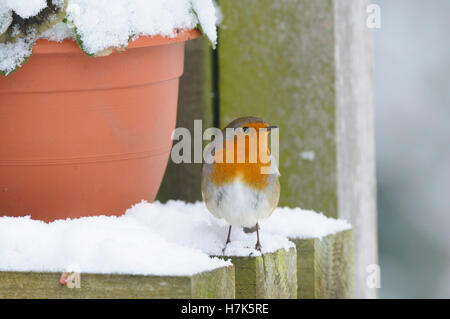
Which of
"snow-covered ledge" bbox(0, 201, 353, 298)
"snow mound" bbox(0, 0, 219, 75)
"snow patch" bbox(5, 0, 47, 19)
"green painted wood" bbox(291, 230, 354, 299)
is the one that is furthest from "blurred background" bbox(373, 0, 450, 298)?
"snow patch" bbox(5, 0, 47, 19)

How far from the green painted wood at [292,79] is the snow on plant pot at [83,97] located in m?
0.32

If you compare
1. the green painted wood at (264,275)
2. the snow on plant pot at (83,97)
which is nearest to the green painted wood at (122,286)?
the green painted wood at (264,275)

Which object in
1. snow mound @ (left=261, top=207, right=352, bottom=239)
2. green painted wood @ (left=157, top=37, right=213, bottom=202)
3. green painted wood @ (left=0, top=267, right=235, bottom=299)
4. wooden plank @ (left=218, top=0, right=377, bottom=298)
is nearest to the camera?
green painted wood @ (left=0, top=267, right=235, bottom=299)

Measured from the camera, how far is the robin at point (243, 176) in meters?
2.03

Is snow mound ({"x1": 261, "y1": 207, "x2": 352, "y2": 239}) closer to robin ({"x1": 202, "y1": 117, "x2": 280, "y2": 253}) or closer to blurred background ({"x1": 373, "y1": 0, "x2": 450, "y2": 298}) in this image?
robin ({"x1": 202, "y1": 117, "x2": 280, "y2": 253})

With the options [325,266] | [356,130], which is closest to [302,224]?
[325,266]

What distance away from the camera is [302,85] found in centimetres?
246

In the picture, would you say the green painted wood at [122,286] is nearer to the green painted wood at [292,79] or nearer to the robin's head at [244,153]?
the robin's head at [244,153]

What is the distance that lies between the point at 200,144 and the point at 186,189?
136 millimetres

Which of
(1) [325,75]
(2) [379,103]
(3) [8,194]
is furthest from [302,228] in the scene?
(2) [379,103]

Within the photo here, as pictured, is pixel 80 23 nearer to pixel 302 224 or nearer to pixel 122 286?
pixel 122 286

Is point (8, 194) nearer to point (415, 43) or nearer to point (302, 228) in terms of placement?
point (302, 228)

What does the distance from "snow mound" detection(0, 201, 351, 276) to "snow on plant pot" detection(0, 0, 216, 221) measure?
9cm

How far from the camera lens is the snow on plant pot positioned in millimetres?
1923
